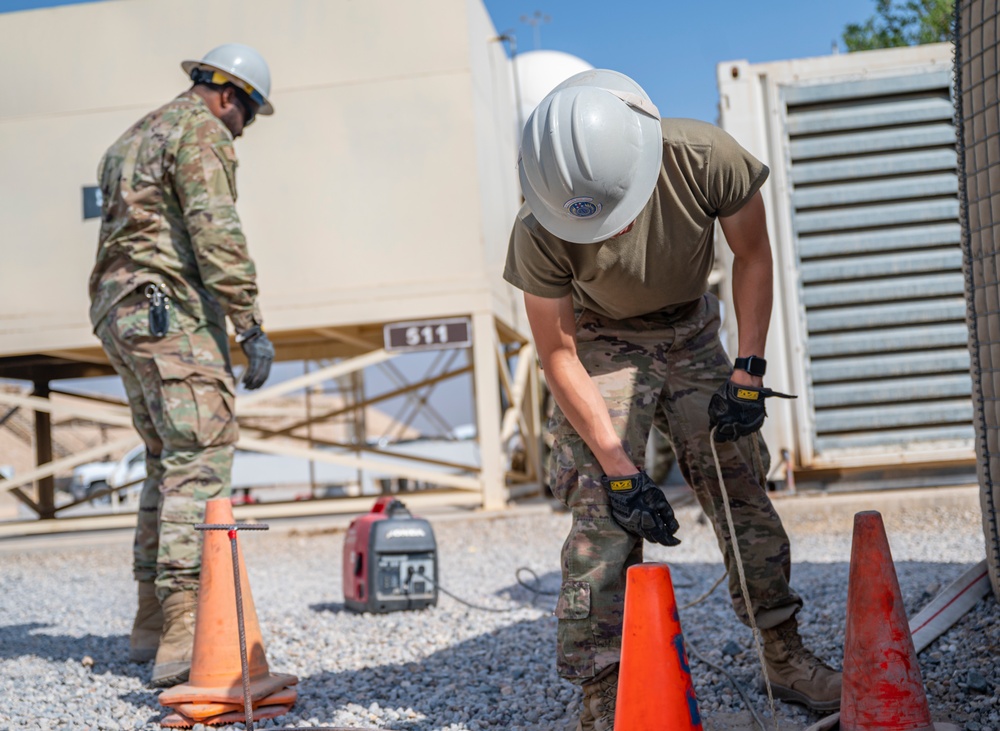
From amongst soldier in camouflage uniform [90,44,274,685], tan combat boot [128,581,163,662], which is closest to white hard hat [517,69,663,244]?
soldier in camouflage uniform [90,44,274,685]

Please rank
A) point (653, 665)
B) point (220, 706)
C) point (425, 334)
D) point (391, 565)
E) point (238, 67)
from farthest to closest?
point (425, 334) < point (391, 565) < point (238, 67) < point (220, 706) < point (653, 665)

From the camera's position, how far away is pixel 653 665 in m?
2.06

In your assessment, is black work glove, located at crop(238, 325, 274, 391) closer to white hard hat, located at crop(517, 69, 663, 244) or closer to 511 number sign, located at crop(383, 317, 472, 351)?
white hard hat, located at crop(517, 69, 663, 244)

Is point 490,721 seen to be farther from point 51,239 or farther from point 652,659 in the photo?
point 51,239

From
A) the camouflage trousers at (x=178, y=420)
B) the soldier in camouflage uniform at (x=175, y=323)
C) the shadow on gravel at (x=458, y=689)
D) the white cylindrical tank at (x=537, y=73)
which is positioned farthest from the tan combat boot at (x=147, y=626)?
the white cylindrical tank at (x=537, y=73)

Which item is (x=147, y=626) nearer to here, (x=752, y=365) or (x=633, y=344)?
(x=633, y=344)

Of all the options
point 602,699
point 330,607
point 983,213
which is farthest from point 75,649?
point 983,213

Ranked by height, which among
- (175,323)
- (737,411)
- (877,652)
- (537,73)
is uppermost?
(537,73)

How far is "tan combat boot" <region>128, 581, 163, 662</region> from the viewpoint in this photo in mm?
3727

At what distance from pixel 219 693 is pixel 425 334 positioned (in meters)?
6.43

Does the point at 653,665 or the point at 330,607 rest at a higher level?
the point at 653,665

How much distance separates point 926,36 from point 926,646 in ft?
68.5

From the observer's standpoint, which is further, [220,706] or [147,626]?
[147,626]

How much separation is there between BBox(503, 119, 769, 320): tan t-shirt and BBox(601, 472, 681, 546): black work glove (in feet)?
1.75
